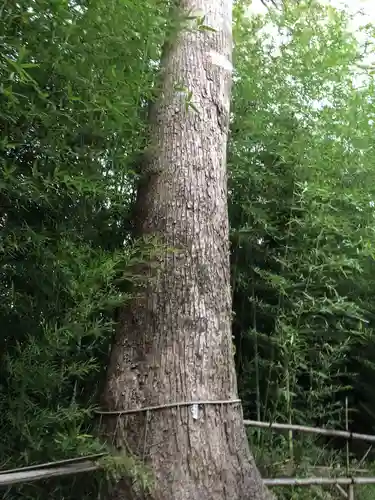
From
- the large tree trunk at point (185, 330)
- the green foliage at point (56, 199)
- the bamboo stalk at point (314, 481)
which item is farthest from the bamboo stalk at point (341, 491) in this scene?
the green foliage at point (56, 199)

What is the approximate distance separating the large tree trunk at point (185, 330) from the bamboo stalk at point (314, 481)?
0.98 feet

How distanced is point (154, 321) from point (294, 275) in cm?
99

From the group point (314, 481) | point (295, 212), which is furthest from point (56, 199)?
point (314, 481)

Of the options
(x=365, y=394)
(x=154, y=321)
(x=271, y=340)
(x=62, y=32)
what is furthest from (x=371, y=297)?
(x=62, y=32)

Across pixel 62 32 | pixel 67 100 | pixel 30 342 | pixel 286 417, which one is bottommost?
pixel 286 417

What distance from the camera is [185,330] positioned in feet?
6.43

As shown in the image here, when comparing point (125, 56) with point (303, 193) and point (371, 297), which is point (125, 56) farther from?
point (371, 297)

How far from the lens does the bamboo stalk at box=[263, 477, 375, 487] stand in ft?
7.31

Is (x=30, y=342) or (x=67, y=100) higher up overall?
Answer: (x=67, y=100)

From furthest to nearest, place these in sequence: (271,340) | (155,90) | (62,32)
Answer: (271,340) < (155,90) < (62,32)

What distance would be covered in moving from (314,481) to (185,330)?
0.99 metres

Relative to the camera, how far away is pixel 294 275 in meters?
2.71

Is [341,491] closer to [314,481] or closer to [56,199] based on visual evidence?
[314,481]

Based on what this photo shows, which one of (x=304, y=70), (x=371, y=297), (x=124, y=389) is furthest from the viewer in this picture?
(x=371, y=297)
